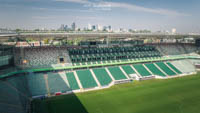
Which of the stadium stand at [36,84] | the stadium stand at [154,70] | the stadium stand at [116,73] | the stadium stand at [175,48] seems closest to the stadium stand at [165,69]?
the stadium stand at [154,70]

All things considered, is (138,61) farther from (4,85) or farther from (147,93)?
(4,85)

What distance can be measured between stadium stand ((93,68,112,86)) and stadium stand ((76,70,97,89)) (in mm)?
1622

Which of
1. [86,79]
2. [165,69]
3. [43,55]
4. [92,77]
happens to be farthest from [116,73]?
[43,55]

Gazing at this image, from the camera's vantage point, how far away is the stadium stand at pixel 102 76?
105 feet

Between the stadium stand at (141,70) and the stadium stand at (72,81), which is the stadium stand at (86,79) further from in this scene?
the stadium stand at (141,70)

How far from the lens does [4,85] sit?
23.6 meters

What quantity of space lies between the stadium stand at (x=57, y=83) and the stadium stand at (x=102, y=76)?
777 centimetres

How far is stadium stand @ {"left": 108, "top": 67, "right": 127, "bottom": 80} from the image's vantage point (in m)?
34.3

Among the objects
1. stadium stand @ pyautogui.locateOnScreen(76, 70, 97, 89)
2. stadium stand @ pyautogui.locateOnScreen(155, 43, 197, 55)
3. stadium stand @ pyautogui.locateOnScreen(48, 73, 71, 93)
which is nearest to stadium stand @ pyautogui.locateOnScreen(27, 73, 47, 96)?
stadium stand @ pyautogui.locateOnScreen(48, 73, 71, 93)

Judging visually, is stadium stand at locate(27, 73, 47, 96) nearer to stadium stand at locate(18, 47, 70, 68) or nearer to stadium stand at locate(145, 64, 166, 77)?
stadium stand at locate(18, 47, 70, 68)

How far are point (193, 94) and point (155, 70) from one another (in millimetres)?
12390

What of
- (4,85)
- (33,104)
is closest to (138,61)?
(33,104)

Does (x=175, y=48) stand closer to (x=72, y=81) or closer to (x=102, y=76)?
(x=102, y=76)

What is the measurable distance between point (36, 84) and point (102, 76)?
14.7 metres
